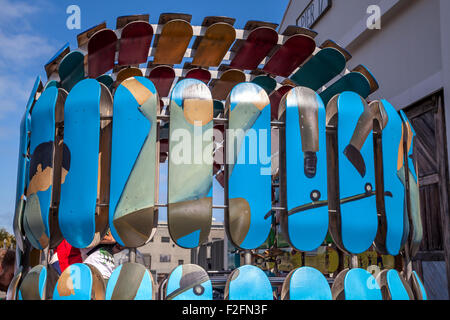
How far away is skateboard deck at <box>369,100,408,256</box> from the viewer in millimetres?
5496

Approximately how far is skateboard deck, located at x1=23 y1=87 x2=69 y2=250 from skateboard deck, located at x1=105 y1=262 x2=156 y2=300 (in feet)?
3.15

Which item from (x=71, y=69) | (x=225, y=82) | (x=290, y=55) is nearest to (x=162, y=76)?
(x=225, y=82)

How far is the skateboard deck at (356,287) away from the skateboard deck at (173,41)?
4.32 m

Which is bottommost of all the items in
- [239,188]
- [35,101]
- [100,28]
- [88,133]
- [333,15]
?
[239,188]

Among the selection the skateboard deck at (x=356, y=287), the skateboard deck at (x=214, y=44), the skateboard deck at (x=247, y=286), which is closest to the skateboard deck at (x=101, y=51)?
the skateboard deck at (x=214, y=44)

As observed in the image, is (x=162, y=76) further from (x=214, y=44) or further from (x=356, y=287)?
(x=356, y=287)

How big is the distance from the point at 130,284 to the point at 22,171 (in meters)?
2.13

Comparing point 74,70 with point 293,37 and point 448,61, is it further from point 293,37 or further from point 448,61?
point 448,61

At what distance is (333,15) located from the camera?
37.2 ft

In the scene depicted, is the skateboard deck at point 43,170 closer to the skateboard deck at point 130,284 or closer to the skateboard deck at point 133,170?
the skateboard deck at point 133,170
